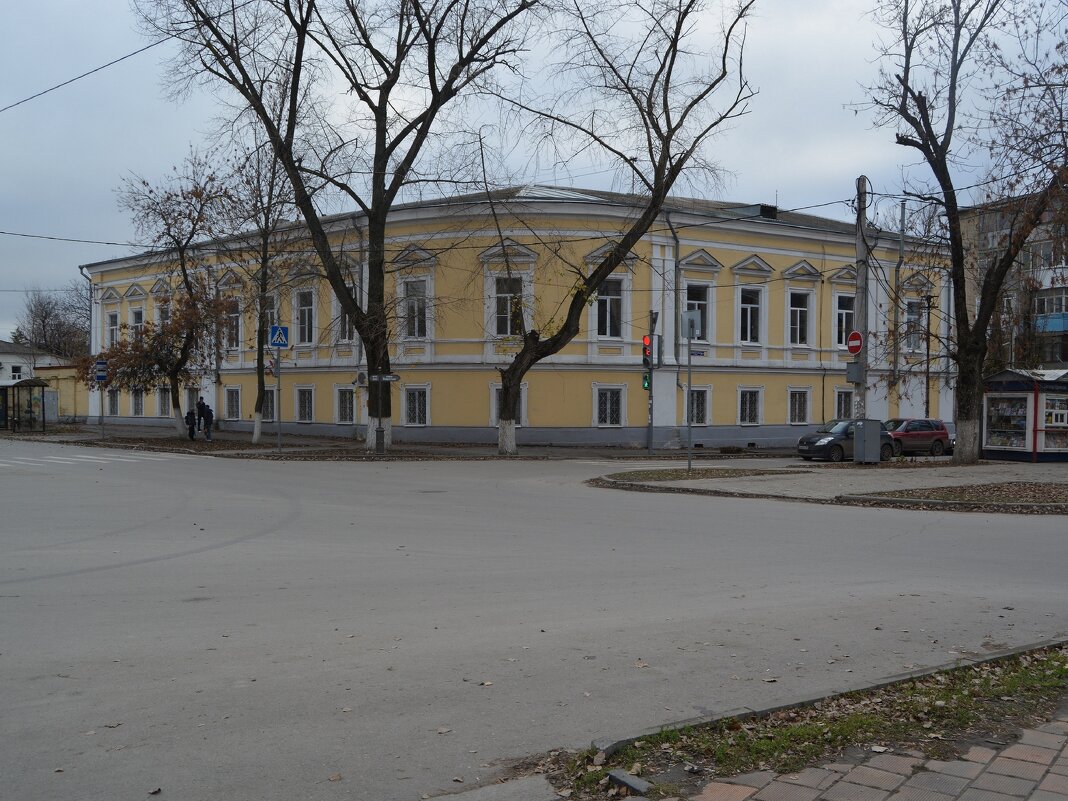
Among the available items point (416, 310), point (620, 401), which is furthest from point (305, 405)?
point (620, 401)

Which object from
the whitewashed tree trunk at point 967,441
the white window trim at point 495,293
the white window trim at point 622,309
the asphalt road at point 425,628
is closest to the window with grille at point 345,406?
the white window trim at point 495,293

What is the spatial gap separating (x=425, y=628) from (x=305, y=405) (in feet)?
125

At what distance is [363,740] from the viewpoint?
192 inches

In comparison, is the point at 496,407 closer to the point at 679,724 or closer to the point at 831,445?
the point at 831,445

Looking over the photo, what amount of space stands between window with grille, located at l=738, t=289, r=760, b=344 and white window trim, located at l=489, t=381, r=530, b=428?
34.5 feet

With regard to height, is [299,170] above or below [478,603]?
above

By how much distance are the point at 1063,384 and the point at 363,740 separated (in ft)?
95.9

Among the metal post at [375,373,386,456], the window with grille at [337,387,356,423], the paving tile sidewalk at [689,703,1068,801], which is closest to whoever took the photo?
the paving tile sidewalk at [689,703,1068,801]

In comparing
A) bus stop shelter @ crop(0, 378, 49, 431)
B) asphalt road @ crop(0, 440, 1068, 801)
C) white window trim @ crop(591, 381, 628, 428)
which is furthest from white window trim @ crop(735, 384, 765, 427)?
bus stop shelter @ crop(0, 378, 49, 431)

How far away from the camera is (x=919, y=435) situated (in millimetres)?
36781

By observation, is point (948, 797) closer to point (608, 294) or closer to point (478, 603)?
point (478, 603)

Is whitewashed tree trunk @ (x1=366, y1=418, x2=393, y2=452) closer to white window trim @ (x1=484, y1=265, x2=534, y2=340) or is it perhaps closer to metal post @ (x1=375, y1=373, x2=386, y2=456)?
metal post @ (x1=375, y1=373, x2=386, y2=456)

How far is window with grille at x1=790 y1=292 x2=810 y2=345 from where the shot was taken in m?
42.8

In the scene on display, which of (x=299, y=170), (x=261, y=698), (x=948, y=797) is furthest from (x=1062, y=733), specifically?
(x=299, y=170)
